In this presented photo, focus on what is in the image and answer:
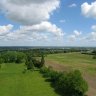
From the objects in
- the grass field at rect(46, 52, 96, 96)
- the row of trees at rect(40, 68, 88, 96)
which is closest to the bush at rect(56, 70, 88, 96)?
the row of trees at rect(40, 68, 88, 96)

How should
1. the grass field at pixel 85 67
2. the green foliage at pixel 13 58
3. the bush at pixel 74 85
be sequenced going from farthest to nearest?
the green foliage at pixel 13 58 < the grass field at pixel 85 67 < the bush at pixel 74 85

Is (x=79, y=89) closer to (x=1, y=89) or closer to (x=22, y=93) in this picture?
(x=22, y=93)

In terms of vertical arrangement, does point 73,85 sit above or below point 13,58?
above

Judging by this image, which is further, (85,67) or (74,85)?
(85,67)

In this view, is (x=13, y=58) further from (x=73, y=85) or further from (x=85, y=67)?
(x=73, y=85)

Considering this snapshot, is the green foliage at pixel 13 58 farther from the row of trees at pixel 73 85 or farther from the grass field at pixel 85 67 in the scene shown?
the row of trees at pixel 73 85

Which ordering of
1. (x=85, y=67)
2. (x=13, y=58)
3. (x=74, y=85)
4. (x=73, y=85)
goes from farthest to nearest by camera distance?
(x=13, y=58) → (x=85, y=67) → (x=73, y=85) → (x=74, y=85)

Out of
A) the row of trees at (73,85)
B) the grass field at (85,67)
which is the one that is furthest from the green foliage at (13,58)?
the row of trees at (73,85)

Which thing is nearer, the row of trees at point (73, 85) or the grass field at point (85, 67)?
the row of trees at point (73, 85)

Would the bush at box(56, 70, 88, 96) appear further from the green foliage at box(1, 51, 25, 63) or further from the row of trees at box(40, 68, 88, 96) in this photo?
the green foliage at box(1, 51, 25, 63)

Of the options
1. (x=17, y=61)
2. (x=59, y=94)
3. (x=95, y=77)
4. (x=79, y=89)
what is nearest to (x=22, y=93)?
(x=59, y=94)

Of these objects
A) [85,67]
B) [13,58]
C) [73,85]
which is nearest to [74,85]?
[73,85]
